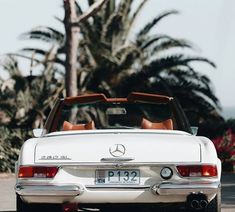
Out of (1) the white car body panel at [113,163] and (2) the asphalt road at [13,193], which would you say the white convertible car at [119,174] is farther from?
(2) the asphalt road at [13,193]

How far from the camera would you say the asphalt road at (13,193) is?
11422mm

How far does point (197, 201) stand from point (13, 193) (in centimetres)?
706

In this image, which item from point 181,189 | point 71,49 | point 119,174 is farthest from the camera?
point 71,49

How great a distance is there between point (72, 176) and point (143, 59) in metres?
20.7

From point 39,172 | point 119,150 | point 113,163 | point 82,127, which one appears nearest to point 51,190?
point 39,172

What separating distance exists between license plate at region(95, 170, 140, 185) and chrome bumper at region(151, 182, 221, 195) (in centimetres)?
20

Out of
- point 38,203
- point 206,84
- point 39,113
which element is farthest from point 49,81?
point 38,203

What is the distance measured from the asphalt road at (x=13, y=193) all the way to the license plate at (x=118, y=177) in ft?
12.8

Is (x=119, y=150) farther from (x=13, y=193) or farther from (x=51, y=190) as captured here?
(x=13, y=193)

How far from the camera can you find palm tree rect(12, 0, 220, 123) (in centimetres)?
2627

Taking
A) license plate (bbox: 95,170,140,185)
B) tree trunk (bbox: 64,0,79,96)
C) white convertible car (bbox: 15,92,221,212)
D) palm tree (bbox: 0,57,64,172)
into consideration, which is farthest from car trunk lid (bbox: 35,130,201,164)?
palm tree (bbox: 0,57,64,172)

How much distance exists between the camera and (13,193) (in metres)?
13.9

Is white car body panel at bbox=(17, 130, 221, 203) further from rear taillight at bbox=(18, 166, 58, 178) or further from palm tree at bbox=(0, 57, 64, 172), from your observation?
palm tree at bbox=(0, 57, 64, 172)

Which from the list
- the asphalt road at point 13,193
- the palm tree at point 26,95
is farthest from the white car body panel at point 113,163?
the palm tree at point 26,95
